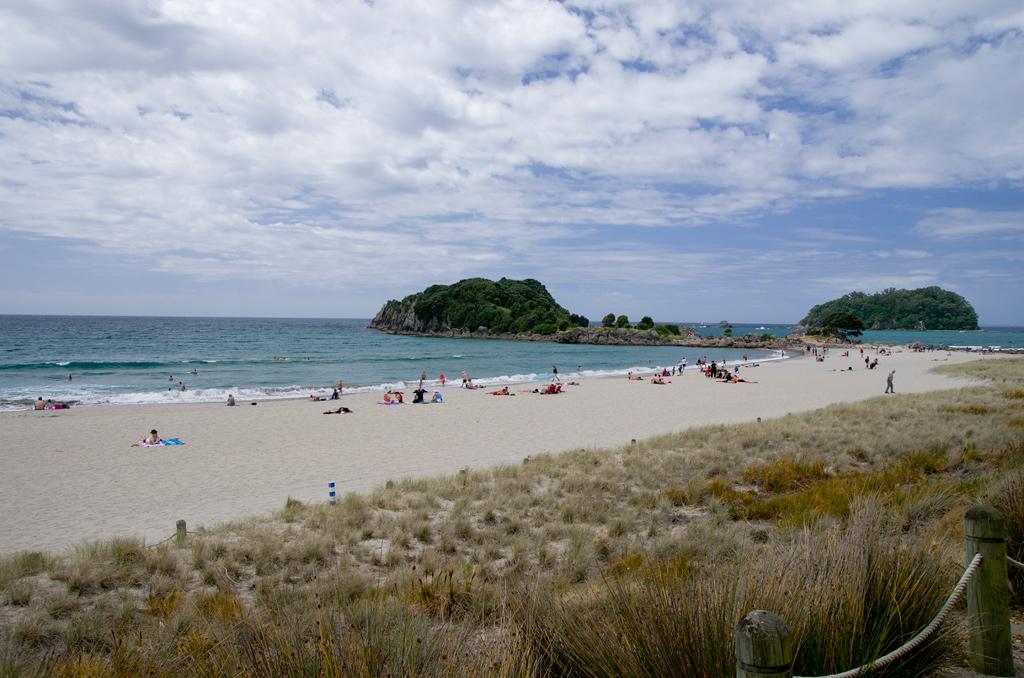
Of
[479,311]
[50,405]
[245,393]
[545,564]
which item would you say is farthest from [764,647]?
[479,311]

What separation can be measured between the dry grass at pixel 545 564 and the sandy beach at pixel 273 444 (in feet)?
9.88

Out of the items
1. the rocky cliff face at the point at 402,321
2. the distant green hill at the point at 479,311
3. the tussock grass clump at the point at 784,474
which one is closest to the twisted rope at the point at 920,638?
the tussock grass clump at the point at 784,474

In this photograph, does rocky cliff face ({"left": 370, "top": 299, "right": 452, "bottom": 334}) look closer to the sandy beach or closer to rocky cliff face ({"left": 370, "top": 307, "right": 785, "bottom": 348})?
rocky cliff face ({"left": 370, "top": 307, "right": 785, "bottom": 348})

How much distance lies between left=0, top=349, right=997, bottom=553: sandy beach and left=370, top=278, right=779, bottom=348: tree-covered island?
66.7 m

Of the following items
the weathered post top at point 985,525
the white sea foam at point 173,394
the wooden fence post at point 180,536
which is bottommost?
the white sea foam at point 173,394

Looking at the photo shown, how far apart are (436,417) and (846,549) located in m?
20.9

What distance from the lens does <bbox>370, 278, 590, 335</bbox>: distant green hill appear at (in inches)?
4761

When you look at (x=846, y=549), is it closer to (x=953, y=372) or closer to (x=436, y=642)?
(x=436, y=642)

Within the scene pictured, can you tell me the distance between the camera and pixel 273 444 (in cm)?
1791

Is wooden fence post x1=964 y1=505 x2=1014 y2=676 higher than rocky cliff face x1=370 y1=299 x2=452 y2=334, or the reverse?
rocky cliff face x1=370 y1=299 x2=452 y2=334

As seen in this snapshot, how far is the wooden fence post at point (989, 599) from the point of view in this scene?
3.17 meters

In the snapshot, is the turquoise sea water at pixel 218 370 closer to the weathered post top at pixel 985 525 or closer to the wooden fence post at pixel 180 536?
the wooden fence post at pixel 180 536

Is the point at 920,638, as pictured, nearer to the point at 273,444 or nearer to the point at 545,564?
the point at 545,564

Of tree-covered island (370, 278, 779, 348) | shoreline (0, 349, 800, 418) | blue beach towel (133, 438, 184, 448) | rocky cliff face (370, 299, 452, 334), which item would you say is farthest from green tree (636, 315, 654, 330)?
blue beach towel (133, 438, 184, 448)
